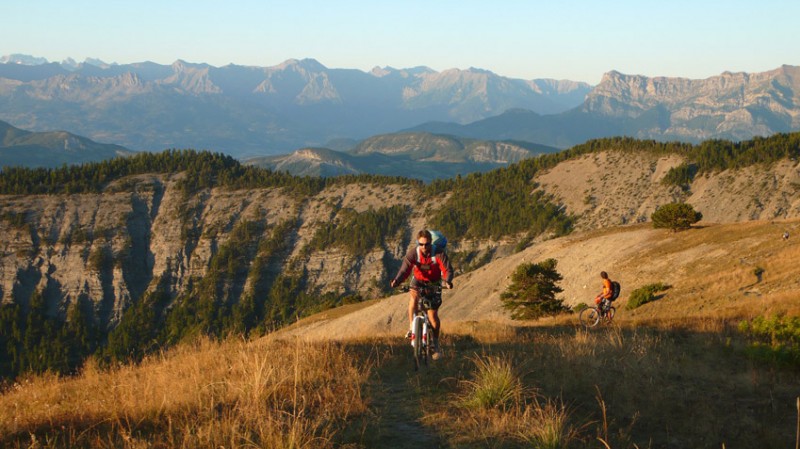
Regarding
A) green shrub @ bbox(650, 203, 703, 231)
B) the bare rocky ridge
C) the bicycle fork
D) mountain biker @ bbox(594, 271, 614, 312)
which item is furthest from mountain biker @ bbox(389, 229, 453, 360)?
the bare rocky ridge

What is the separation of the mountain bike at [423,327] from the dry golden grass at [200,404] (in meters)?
1.15

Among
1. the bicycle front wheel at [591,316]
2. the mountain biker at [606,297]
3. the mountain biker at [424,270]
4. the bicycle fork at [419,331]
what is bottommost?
the bicycle front wheel at [591,316]

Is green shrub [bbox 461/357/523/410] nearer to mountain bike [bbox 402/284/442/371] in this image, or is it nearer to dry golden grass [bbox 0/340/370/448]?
dry golden grass [bbox 0/340/370/448]

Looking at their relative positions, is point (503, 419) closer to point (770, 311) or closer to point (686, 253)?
point (770, 311)

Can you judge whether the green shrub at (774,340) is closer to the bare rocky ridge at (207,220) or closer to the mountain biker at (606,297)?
the mountain biker at (606,297)

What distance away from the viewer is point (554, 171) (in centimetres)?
16275

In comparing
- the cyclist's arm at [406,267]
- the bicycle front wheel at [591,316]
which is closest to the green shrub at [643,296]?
the bicycle front wheel at [591,316]

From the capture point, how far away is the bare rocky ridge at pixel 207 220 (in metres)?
132

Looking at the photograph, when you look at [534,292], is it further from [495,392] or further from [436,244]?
[495,392]

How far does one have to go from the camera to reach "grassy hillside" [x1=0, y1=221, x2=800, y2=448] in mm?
7703

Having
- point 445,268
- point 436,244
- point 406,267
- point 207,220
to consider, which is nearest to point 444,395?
point 445,268

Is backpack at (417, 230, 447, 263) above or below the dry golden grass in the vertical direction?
above

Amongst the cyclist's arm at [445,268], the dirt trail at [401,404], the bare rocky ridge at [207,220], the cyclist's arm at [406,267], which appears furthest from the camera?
the bare rocky ridge at [207,220]

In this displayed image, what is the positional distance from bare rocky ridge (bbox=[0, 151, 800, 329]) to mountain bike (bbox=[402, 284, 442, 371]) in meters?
110
